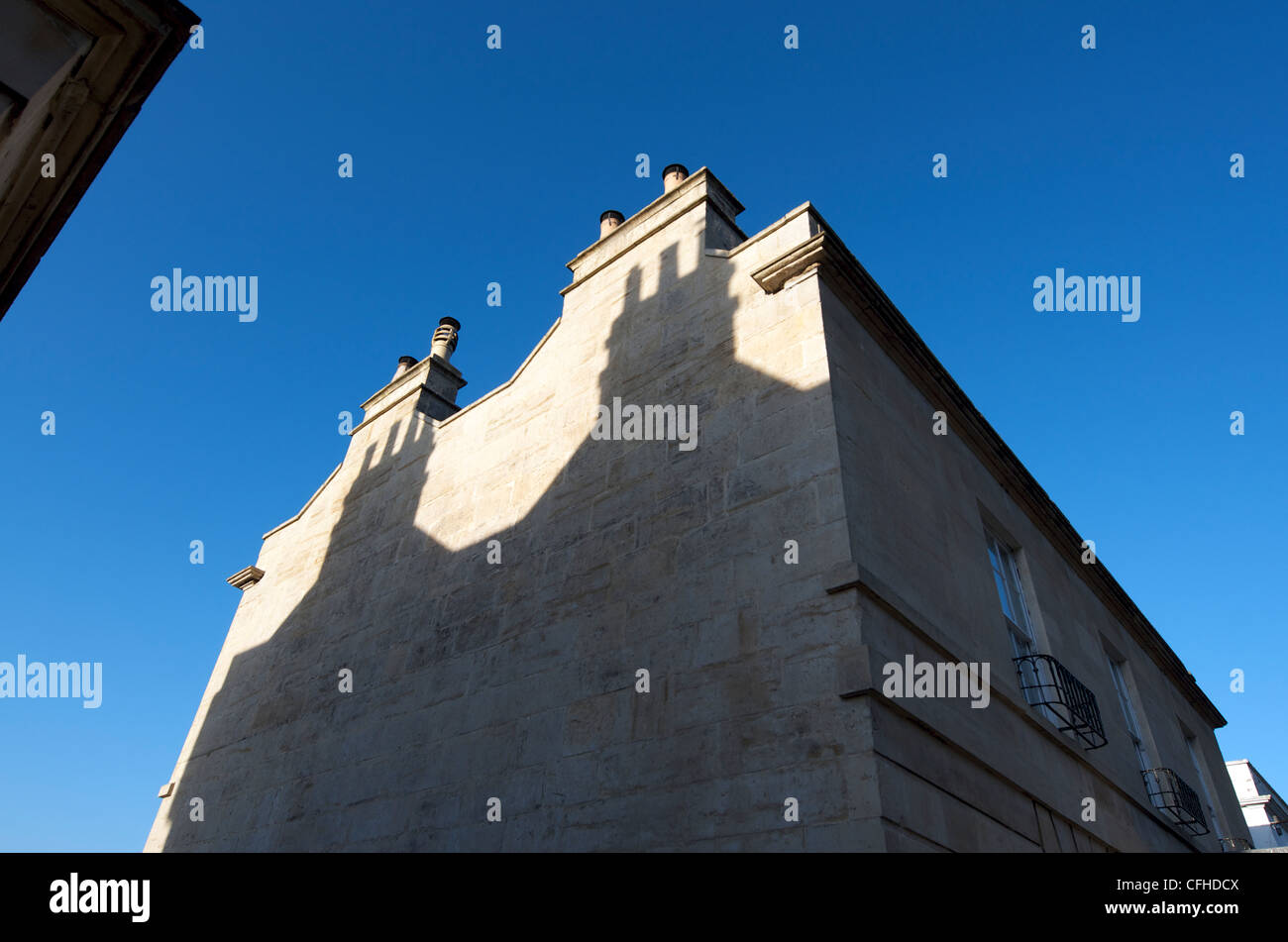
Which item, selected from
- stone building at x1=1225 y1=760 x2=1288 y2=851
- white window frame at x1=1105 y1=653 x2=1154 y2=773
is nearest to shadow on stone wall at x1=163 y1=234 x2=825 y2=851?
white window frame at x1=1105 y1=653 x2=1154 y2=773

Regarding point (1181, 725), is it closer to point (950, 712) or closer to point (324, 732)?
point (950, 712)

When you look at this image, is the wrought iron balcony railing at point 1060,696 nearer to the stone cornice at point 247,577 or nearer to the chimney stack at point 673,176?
the chimney stack at point 673,176

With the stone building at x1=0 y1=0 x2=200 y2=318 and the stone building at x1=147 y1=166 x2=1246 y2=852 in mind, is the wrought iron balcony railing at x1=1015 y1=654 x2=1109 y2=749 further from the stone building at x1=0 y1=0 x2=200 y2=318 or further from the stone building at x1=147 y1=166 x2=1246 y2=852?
the stone building at x1=0 y1=0 x2=200 y2=318

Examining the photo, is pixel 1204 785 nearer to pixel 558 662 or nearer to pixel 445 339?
pixel 558 662

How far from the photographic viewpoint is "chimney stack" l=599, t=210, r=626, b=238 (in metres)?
12.1

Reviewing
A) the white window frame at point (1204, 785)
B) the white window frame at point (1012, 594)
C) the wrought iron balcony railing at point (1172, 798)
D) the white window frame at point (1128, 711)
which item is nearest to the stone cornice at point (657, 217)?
the white window frame at point (1012, 594)

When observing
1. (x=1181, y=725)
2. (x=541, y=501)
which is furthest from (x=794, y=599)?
(x=1181, y=725)

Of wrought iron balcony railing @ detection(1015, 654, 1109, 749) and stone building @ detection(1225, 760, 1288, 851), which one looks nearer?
wrought iron balcony railing @ detection(1015, 654, 1109, 749)

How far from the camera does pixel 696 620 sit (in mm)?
7191

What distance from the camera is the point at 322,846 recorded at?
30.2 ft

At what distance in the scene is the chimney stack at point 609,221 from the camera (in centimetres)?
1211

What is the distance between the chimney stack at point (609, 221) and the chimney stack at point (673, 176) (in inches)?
42.2

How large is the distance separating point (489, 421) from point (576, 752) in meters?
5.72

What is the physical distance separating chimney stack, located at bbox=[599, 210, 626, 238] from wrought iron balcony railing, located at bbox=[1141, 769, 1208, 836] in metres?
11.4
